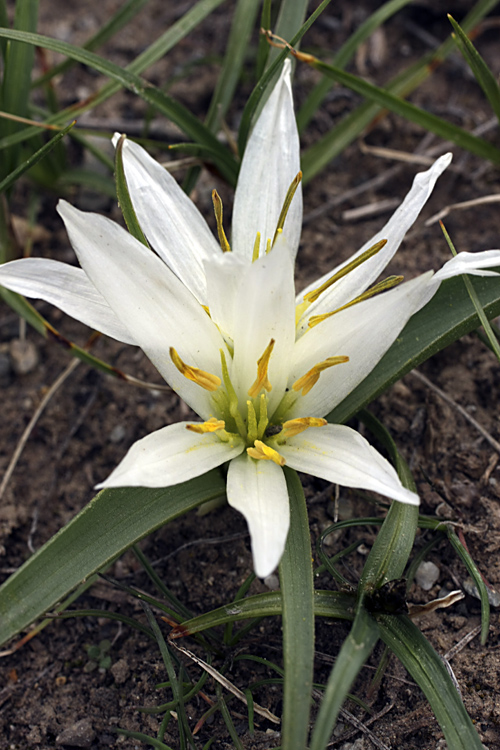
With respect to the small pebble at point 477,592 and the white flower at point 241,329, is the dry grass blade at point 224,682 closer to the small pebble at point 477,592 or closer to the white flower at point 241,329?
the white flower at point 241,329

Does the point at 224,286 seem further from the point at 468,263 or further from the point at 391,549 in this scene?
the point at 391,549

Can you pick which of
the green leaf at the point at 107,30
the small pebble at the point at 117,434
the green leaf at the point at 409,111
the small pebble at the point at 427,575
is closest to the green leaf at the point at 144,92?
the green leaf at the point at 107,30

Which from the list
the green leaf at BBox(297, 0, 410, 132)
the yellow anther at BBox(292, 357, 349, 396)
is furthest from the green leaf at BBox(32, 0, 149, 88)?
the yellow anther at BBox(292, 357, 349, 396)

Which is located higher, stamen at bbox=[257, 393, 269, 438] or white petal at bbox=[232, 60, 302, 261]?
white petal at bbox=[232, 60, 302, 261]

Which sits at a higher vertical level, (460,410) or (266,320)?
(266,320)

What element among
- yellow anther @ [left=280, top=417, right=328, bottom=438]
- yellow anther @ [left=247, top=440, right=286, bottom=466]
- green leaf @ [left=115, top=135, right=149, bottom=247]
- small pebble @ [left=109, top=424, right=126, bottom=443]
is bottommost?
yellow anther @ [left=247, top=440, right=286, bottom=466]

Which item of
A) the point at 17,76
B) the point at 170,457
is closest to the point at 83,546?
the point at 170,457

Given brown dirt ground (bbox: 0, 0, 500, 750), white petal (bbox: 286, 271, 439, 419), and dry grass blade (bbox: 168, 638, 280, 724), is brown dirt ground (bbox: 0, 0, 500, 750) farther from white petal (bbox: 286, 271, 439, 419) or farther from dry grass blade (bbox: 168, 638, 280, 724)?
white petal (bbox: 286, 271, 439, 419)

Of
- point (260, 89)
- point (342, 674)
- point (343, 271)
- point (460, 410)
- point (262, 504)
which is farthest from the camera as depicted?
point (460, 410)

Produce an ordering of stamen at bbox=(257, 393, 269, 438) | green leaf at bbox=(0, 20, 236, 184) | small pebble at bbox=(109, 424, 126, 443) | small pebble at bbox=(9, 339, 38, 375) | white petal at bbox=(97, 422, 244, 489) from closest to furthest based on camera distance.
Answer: white petal at bbox=(97, 422, 244, 489) < stamen at bbox=(257, 393, 269, 438) < green leaf at bbox=(0, 20, 236, 184) < small pebble at bbox=(109, 424, 126, 443) < small pebble at bbox=(9, 339, 38, 375)
